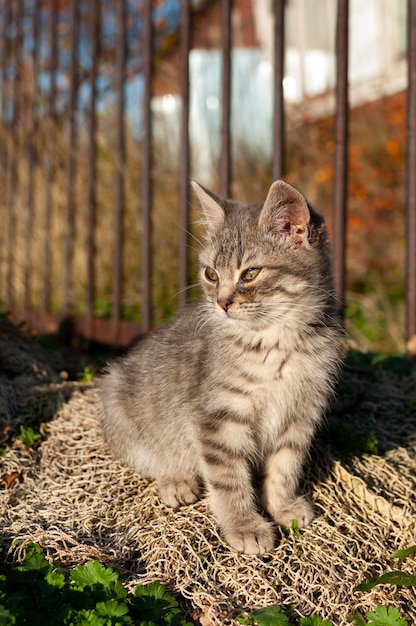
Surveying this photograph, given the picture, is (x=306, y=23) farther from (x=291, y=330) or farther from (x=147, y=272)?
(x=291, y=330)

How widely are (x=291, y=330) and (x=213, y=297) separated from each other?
37 centimetres

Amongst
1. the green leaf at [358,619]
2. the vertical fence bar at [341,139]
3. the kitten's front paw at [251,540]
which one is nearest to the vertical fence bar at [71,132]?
the vertical fence bar at [341,139]

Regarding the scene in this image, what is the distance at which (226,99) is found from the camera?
175 inches

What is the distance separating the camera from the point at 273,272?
276cm

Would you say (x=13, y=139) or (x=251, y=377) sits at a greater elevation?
(x=13, y=139)

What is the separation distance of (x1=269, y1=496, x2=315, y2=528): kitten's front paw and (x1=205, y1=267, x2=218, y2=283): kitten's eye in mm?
961

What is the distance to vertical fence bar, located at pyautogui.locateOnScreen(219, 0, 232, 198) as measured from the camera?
14.4 feet

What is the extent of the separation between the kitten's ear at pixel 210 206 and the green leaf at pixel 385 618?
5.39ft

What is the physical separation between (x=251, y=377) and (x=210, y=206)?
0.84 metres

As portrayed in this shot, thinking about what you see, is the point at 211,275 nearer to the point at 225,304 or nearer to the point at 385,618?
the point at 225,304

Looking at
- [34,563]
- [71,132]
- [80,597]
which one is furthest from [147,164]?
[80,597]

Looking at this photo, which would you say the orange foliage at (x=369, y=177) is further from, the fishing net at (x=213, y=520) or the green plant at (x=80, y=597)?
the green plant at (x=80, y=597)

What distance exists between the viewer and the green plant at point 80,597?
208 centimetres

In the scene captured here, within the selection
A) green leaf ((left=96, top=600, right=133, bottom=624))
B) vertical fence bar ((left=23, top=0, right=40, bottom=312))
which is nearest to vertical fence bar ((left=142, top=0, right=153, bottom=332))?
vertical fence bar ((left=23, top=0, right=40, bottom=312))
